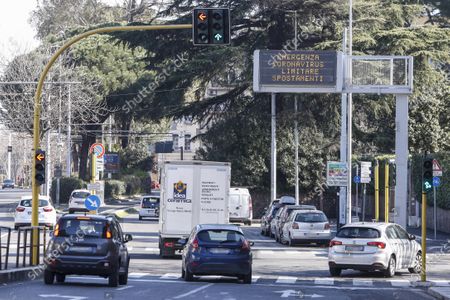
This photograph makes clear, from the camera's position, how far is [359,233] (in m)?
27.8

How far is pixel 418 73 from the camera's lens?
52656 millimetres

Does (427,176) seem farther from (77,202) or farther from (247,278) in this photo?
(77,202)

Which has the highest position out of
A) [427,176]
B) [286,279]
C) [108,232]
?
[427,176]

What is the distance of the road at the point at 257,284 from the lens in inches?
819

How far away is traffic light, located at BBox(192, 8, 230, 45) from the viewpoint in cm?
2281

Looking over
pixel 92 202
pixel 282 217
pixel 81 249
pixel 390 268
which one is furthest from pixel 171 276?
pixel 282 217

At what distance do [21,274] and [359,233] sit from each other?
377 inches

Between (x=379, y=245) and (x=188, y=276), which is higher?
(x=379, y=245)

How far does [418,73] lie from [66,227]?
34.1 m

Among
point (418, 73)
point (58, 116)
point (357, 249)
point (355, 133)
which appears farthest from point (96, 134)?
point (357, 249)

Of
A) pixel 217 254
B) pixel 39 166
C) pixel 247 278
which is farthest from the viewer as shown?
pixel 39 166

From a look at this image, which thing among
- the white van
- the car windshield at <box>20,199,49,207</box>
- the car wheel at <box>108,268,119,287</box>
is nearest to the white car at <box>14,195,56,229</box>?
the car windshield at <box>20,199,49,207</box>

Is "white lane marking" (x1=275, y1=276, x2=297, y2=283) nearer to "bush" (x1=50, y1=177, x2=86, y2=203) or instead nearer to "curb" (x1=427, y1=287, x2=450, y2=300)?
"curb" (x1=427, y1=287, x2=450, y2=300)

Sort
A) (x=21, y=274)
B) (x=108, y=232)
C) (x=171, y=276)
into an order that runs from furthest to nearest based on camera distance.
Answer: (x=171, y=276) → (x=21, y=274) → (x=108, y=232)
